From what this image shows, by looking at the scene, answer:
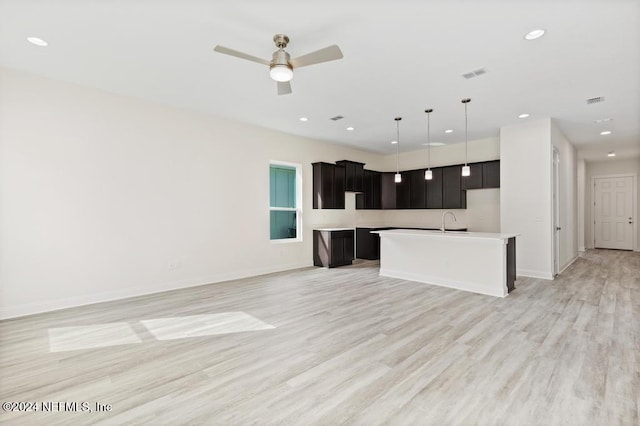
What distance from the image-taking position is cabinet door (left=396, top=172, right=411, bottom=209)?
851cm

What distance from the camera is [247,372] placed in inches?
95.8

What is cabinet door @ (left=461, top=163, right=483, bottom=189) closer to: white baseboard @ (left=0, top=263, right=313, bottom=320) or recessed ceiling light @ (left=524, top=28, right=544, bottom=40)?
recessed ceiling light @ (left=524, top=28, right=544, bottom=40)

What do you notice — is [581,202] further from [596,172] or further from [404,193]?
[404,193]

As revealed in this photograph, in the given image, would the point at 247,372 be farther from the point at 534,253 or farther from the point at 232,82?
the point at 534,253

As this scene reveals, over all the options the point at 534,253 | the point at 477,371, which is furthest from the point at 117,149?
the point at 534,253

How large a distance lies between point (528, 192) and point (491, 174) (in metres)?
1.15

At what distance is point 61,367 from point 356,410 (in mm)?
2450

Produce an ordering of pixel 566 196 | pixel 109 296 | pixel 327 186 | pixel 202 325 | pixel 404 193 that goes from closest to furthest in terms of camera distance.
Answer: pixel 202 325
pixel 109 296
pixel 566 196
pixel 327 186
pixel 404 193

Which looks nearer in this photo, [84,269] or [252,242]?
[84,269]

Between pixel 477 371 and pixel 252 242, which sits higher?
pixel 252 242

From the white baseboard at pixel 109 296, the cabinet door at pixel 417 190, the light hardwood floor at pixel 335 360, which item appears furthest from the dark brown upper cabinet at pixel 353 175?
the light hardwood floor at pixel 335 360

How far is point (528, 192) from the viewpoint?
5.84 metres

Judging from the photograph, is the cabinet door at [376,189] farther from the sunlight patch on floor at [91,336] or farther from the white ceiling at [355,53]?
the sunlight patch on floor at [91,336]

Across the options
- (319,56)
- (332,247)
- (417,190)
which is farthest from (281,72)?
(417,190)
